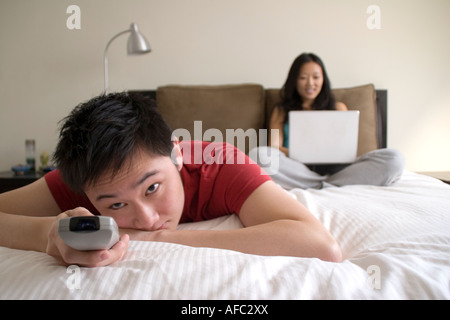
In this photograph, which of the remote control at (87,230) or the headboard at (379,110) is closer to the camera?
the remote control at (87,230)

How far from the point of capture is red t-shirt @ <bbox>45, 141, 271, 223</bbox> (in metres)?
0.74

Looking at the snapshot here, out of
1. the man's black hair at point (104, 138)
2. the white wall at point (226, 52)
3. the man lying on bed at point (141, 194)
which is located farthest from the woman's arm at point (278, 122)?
the man's black hair at point (104, 138)

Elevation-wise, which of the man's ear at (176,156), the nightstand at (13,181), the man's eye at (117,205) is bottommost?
the nightstand at (13,181)

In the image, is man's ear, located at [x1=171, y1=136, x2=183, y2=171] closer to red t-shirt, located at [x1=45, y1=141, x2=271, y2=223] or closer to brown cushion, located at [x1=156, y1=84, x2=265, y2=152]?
red t-shirt, located at [x1=45, y1=141, x2=271, y2=223]

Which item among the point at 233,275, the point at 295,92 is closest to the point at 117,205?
the point at 233,275

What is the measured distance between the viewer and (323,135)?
1.44m

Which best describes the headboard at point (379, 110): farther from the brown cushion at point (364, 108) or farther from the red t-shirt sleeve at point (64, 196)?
the red t-shirt sleeve at point (64, 196)

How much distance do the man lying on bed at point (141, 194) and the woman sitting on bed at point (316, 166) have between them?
699 millimetres

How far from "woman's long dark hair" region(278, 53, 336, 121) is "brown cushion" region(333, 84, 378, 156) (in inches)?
3.8

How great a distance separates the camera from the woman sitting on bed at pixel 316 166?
1334mm

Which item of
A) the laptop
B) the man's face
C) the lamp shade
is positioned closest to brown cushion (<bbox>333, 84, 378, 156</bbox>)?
the laptop

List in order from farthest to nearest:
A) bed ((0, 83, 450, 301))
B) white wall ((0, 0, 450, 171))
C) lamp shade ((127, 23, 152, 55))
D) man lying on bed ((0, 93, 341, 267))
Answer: white wall ((0, 0, 450, 171))
lamp shade ((127, 23, 152, 55))
man lying on bed ((0, 93, 341, 267))
bed ((0, 83, 450, 301))

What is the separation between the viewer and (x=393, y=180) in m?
1.33
